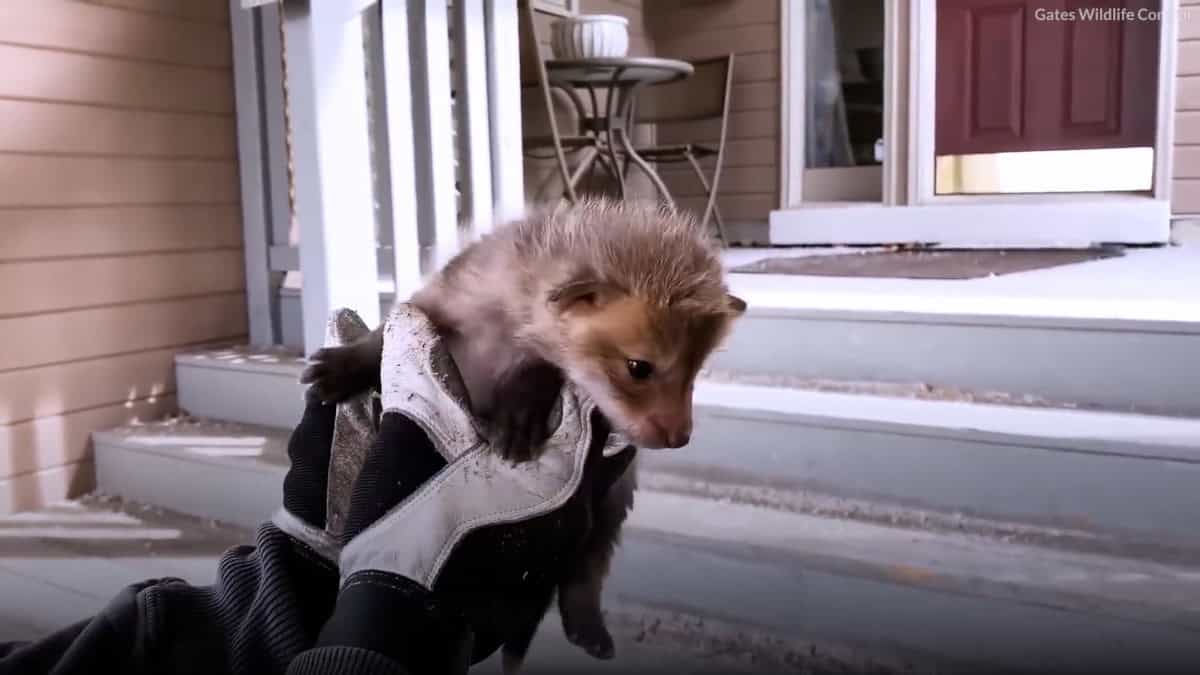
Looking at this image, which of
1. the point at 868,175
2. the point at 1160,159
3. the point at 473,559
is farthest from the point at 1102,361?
the point at 868,175

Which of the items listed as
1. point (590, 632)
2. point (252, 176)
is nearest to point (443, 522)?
point (590, 632)

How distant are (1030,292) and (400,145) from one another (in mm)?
1498

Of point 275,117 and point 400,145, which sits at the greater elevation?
point 275,117

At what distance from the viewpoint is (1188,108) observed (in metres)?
4.29

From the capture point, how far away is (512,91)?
2.44m

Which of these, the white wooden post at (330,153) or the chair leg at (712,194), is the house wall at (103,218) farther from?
the chair leg at (712,194)

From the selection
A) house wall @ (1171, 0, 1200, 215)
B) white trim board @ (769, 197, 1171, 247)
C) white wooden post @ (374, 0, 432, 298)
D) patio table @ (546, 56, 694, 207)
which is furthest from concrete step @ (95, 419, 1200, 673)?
house wall @ (1171, 0, 1200, 215)

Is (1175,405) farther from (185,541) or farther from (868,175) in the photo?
(868,175)

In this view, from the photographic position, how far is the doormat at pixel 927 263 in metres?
3.01

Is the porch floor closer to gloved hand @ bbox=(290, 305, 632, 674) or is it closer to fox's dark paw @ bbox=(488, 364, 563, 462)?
fox's dark paw @ bbox=(488, 364, 563, 462)

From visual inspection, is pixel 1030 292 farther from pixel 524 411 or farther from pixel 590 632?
pixel 524 411

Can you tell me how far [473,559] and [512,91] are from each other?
1831 millimetres

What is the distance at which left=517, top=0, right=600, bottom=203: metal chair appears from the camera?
134 inches

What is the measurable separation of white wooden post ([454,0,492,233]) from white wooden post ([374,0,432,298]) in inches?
5.2
